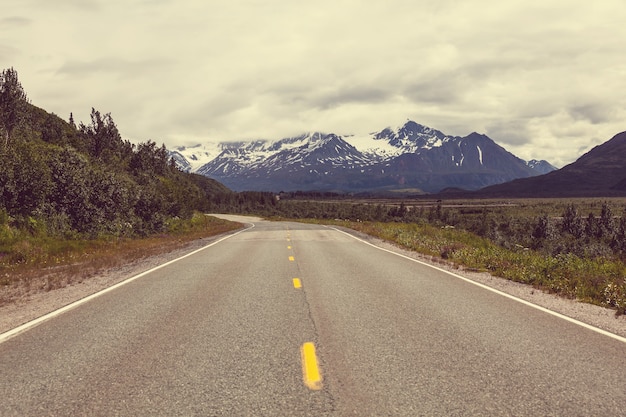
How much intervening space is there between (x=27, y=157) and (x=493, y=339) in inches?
948

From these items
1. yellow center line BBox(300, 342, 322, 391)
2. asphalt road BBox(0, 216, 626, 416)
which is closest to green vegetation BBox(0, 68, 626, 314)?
asphalt road BBox(0, 216, 626, 416)

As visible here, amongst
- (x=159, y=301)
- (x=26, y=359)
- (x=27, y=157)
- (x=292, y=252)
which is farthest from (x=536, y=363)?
(x=27, y=157)

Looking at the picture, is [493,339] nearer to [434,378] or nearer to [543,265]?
[434,378]

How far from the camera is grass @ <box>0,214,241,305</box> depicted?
12326 millimetres

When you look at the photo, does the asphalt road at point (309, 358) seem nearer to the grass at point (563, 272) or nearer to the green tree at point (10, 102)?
the grass at point (563, 272)

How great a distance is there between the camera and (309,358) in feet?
18.6

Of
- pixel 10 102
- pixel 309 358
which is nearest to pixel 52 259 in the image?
pixel 309 358

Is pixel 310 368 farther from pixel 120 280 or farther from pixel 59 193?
pixel 59 193

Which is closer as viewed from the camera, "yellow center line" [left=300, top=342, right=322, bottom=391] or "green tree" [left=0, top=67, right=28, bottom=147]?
"yellow center line" [left=300, top=342, right=322, bottom=391]

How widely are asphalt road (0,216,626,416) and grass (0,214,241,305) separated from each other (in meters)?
3.54

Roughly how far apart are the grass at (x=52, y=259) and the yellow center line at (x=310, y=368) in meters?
7.60

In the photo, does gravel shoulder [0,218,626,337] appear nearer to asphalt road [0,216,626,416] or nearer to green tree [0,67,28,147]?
asphalt road [0,216,626,416]

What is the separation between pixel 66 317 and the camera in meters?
8.06

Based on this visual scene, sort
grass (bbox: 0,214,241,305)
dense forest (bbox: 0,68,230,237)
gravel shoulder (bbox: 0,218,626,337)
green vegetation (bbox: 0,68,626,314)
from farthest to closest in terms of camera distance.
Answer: dense forest (bbox: 0,68,230,237)
green vegetation (bbox: 0,68,626,314)
grass (bbox: 0,214,241,305)
gravel shoulder (bbox: 0,218,626,337)
